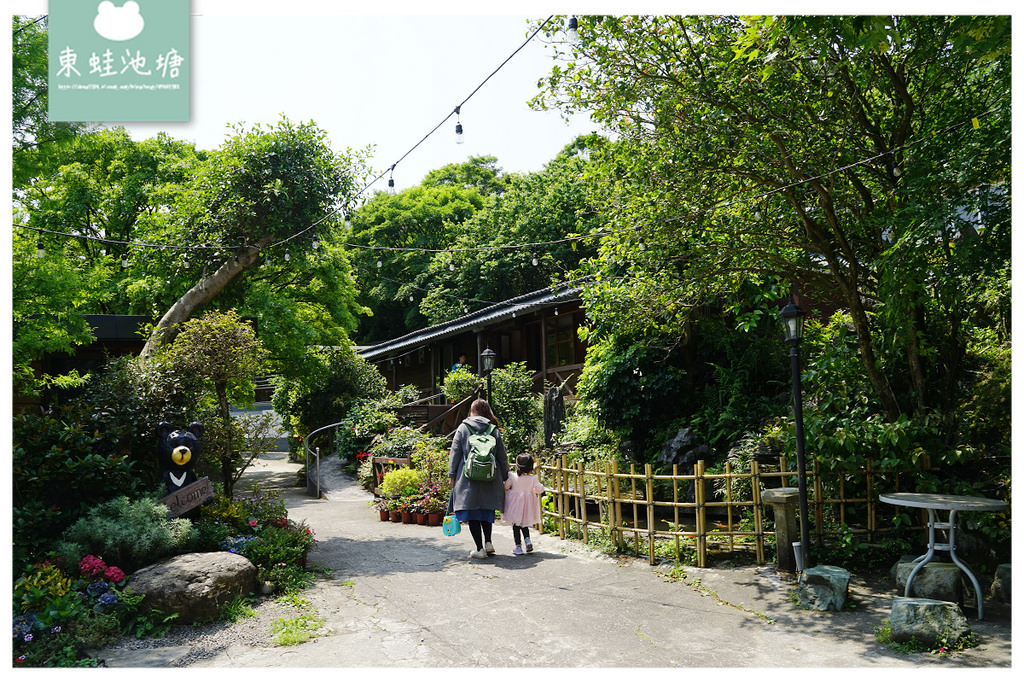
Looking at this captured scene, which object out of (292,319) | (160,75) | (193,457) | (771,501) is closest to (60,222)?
(292,319)

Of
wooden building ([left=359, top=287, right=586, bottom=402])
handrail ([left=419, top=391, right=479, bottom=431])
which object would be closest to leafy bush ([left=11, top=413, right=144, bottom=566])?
wooden building ([left=359, top=287, right=586, bottom=402])

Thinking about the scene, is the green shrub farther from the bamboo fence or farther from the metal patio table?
the metal patio table

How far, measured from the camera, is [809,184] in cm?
855

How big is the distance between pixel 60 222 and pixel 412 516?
60.3ft

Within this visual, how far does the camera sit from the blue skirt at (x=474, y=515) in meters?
8.30

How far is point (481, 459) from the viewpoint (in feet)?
26.6

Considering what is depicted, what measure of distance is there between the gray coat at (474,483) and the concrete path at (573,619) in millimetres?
657

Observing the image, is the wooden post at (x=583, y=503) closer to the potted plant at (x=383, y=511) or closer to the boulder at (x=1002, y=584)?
the potted plant at (x=383, y=511)

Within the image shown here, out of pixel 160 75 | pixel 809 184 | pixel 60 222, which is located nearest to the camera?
pixel 160 75

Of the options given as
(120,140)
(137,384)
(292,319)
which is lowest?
(137,384)

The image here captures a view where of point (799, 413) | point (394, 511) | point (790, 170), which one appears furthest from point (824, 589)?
point (394, 511)

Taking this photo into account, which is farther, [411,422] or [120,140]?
[120,140]

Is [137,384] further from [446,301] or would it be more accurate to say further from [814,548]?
[446,301]

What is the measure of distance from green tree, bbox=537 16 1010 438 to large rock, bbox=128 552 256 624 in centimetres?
545
